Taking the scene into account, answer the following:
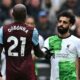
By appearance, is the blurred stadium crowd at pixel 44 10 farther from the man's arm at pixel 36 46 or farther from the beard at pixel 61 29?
the man's arm at pixel 36 46

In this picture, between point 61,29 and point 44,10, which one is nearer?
point 61,29

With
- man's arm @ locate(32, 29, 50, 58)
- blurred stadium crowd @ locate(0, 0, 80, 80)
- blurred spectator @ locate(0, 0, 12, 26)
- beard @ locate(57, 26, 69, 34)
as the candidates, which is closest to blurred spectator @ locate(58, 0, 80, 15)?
blurred stadium crowd @ locate(0, 0, 80, 80)

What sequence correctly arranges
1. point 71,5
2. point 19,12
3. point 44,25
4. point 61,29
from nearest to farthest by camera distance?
point 19,12
point 61,29
point 44,25
point 71,5

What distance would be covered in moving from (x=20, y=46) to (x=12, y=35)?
0.21m

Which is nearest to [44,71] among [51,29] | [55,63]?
[51,29]

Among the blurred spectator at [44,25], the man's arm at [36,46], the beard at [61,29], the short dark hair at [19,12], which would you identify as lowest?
the man's arm at [36,46]

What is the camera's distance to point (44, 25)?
1455 centimetres

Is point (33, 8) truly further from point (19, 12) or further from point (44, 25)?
point (19, 12)

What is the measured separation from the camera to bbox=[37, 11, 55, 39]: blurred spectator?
1420 centimetres

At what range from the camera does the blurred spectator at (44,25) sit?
14196 mm

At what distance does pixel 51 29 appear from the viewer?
14.6 m

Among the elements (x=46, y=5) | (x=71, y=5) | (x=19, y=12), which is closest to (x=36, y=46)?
(x=19, y=12)

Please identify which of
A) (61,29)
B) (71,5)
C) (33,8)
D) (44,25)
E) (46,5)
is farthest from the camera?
(46,5)

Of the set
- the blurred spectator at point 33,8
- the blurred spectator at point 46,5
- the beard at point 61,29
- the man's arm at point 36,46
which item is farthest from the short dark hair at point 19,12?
the blurred spectator at point 46,5
